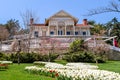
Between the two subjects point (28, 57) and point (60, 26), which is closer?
point (28, 57)

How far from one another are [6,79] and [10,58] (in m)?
17.6

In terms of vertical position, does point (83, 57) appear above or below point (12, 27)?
below

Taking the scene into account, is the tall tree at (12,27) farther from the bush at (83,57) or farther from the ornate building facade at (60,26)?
the bush at (83,57)

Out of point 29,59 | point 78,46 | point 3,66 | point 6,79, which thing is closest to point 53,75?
point 6,79

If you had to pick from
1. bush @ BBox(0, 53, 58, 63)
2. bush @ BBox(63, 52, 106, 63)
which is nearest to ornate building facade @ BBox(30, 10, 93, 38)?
bush @ BBox(0, 53, 58, 63)

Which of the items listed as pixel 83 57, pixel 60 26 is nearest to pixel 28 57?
pixel 83 57

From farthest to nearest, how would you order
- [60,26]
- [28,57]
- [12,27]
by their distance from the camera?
[12,27] < [60,26] < [28,57]

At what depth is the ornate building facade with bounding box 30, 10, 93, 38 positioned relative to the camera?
165ft

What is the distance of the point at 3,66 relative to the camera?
20.6m

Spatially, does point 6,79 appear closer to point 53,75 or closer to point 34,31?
point 53,75

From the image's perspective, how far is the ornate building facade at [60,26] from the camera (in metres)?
50.3

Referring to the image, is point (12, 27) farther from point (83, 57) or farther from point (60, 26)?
point (83, 57)

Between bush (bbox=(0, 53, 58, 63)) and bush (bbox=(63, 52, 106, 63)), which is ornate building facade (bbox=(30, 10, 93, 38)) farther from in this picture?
bush (bbox=(63, 52, 106, 63))

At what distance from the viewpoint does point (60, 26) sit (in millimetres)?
51156
